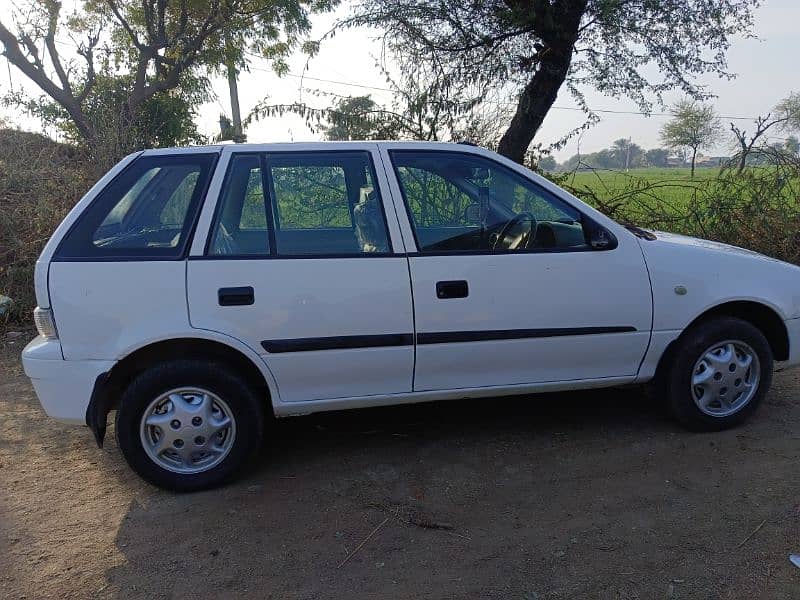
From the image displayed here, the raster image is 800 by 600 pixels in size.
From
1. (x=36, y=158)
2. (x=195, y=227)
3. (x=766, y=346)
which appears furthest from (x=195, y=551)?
(x=36, y=158)

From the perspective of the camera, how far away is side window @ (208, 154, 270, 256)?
3340 millimetres

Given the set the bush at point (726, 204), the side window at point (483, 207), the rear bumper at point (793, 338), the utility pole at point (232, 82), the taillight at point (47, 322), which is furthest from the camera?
the utility pole at point (232, 82)

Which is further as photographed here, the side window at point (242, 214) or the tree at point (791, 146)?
the tree at point (791, 146)

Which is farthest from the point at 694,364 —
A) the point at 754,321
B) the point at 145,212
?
the point at 145,212

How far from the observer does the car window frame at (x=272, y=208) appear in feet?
10.9

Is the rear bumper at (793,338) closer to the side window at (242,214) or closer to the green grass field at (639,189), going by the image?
the side window at (242,214)

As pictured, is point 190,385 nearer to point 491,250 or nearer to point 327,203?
point 327,203

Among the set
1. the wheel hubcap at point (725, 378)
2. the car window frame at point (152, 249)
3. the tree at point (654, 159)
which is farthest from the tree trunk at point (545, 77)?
the car window frame at point (152, 249)

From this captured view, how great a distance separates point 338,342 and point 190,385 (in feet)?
2.58

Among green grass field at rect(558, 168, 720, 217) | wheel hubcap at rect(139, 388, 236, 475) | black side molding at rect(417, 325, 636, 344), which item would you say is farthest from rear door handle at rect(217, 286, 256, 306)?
green grass field at rect(558, 168, 720, 217)

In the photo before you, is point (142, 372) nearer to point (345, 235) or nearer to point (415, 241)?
point (345, 235)

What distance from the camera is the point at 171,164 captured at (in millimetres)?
3430

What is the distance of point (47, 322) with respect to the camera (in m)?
3.21

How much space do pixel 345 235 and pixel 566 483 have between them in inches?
70.1
